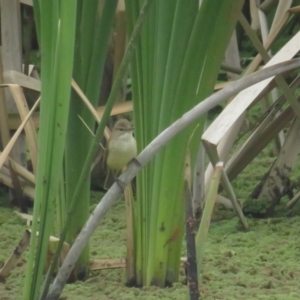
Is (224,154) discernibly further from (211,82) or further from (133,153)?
(211,82)

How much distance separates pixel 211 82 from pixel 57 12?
36 cm

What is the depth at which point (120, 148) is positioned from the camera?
185cm

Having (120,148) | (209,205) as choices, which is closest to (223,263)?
(120,148)

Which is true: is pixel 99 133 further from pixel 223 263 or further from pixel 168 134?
pixel 223 263

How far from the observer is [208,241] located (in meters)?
1.96

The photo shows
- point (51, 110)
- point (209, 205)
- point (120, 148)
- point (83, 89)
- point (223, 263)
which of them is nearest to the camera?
point (209, 205)

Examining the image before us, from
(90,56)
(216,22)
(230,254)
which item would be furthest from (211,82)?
(230,254)

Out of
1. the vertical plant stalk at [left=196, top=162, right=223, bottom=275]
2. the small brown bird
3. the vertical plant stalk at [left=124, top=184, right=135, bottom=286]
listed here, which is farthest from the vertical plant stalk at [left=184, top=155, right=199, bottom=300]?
the small brown bird

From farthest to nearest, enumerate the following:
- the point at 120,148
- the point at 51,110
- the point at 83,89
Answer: the point at 120,148
the point at 83,89
the point at 51,110

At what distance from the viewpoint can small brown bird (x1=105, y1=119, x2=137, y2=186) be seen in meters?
1.84

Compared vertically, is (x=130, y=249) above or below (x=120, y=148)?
below

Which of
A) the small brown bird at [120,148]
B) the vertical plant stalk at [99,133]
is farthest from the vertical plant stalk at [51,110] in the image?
the small brown bird at [120,148]

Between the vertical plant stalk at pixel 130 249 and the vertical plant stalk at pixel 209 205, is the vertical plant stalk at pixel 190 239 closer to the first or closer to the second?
the vertical plant stalk at pixel 209 205

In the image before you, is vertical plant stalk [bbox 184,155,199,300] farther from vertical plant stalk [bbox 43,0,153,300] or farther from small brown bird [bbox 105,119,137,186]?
small brown bird [bbox 105,119,137,186]
